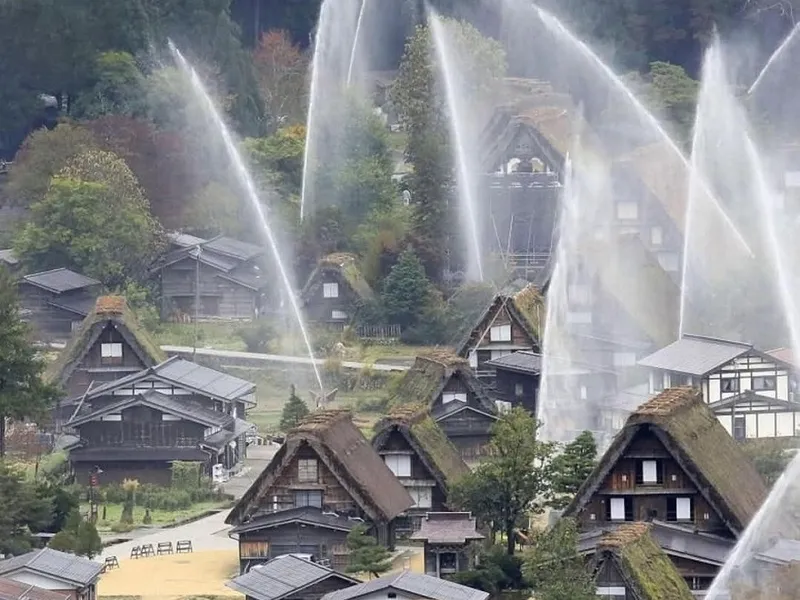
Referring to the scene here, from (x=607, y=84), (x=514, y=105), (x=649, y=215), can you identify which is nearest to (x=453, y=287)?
(x=649, y=215)

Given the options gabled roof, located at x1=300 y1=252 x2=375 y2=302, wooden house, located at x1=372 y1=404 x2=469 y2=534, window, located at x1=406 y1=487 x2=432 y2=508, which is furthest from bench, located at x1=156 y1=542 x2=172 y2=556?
gabled roof, located at x1=300 y1=252 x2=375 y2=302

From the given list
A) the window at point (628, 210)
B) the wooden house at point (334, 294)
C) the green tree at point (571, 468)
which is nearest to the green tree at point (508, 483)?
the green tree at point (571, 468)

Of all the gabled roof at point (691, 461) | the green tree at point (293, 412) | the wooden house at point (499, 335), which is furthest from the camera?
the wooden house at point (499, 335)

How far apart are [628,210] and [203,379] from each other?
20.2 meters

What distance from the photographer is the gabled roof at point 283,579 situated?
55.5 m

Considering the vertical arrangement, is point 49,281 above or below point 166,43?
below

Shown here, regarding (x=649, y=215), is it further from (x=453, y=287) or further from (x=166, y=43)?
(x=166, y=43)

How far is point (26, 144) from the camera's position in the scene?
96.7m

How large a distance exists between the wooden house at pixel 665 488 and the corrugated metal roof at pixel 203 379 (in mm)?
14848

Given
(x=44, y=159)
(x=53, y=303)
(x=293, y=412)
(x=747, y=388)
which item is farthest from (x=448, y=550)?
(x=44, y=159)

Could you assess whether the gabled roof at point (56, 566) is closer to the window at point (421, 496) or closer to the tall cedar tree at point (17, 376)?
the window at point (421, 496)

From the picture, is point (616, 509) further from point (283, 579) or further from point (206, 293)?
point (206, 293)

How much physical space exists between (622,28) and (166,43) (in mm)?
18777

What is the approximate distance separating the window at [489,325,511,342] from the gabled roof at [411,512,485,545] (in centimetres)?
1596
